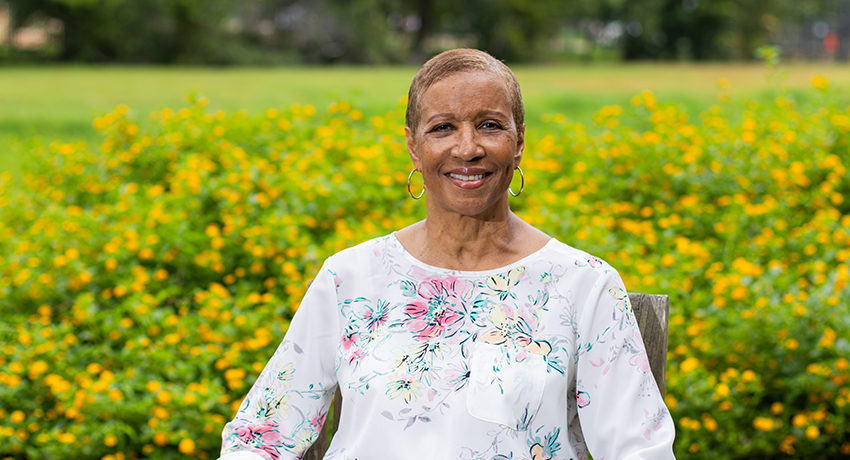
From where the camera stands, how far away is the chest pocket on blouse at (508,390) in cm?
146

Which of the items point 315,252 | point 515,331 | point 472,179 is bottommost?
point 315,252

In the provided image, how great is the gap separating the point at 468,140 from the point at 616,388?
0.53 metres

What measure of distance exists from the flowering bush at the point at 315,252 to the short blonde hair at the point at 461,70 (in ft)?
5.18

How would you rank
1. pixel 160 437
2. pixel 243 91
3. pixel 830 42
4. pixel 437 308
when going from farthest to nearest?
pixel 830 42 → pixel 243 91 → pixel 160 437 → pixel 437 308

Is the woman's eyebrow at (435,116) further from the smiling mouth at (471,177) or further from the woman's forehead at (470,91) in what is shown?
the smiling mouth at (471,177)

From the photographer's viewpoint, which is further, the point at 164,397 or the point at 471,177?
the point at 164,397

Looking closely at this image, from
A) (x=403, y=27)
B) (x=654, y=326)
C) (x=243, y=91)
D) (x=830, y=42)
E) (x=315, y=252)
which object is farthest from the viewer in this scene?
(x=830, y=42)

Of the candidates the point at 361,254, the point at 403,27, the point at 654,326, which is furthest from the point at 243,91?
the point at 403,27

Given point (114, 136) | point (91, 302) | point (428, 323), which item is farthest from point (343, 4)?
point (428, 323)

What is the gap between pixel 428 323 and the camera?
1.55 metres

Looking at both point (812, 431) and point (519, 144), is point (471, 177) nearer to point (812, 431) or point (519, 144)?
point (519, 144)

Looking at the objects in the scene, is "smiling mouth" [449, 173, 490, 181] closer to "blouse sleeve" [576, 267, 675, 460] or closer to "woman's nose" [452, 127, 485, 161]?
"woman's nose" [452, 127, 485, 161]

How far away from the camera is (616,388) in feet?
4.77

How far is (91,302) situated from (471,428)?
2.44 meters
